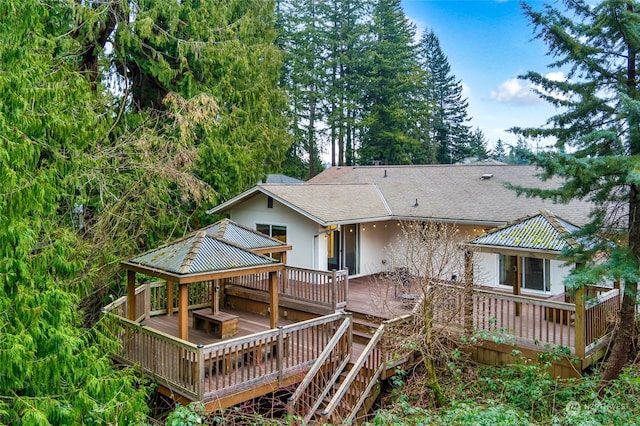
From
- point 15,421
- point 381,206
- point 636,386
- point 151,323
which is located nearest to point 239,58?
point 381,206

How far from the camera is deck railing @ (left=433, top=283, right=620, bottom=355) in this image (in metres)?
8.52

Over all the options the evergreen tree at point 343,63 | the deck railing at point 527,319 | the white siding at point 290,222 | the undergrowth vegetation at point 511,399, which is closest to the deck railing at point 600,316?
the deck railing at point 527,319

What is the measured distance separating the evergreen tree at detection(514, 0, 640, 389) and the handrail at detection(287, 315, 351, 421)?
417 cm

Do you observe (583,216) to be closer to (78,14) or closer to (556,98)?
(556,98)

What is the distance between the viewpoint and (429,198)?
16.2 m

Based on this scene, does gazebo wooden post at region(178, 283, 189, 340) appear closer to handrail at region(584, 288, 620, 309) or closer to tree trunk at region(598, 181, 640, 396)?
handrail at region(584, 288, 620, 309)

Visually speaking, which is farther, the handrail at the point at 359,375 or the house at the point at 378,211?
A: the house at the point at 378,211

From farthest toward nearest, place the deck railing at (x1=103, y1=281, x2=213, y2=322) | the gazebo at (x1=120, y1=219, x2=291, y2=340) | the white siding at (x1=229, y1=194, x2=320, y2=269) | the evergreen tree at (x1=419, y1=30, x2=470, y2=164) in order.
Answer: the evergreen tree at (x1=419, y1=30, x2=470, y2=164), the white siding at (x1=229, y1=194, x2=320, y2=269), the deck railing at (x1=103, y1=281, x2=213, y2=322), the gazebo at (x1=120, y1=219, x2=291, y2=340)

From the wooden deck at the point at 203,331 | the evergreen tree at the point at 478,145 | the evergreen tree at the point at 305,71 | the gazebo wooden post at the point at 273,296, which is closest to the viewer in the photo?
the gazebo wooden post at the point at 273,296

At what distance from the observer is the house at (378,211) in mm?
13688

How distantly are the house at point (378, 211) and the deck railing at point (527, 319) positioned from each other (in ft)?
11.9

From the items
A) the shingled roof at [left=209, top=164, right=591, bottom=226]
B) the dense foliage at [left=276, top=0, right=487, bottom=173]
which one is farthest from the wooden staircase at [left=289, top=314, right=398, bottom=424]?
the dense foliage at [left=276, top=0, right=487, bottom=173]

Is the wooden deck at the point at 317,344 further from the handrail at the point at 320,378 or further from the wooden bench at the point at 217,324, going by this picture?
the wooden bench at the point at 217,324

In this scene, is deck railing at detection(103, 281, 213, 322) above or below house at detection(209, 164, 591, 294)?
below
